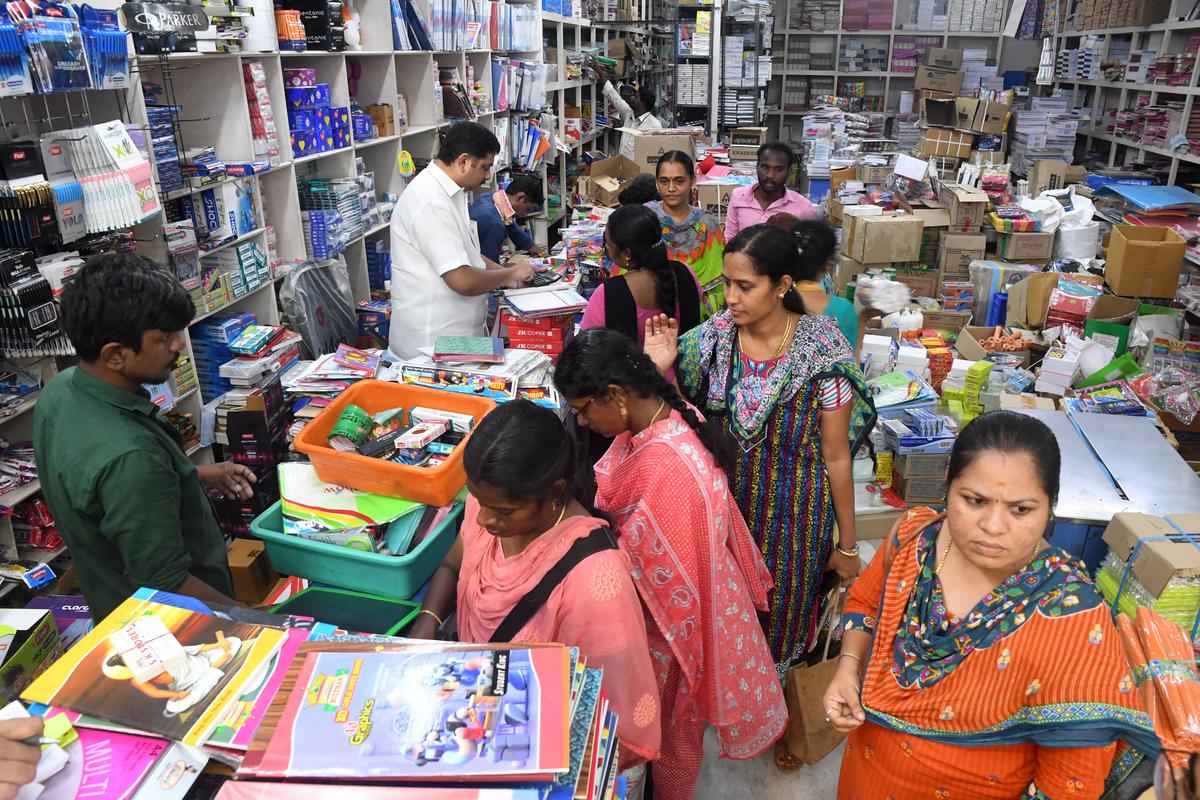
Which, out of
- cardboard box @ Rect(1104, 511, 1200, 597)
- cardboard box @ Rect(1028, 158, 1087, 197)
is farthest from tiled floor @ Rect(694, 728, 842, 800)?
cardboard box @ Rect(1028, 158, 1087, 197)

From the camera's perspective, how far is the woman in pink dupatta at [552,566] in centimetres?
141

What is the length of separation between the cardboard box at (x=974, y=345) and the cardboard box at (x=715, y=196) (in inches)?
85.3

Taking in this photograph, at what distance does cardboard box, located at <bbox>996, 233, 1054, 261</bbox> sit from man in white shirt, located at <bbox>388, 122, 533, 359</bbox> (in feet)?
13.3

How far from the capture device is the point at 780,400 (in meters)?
2.20

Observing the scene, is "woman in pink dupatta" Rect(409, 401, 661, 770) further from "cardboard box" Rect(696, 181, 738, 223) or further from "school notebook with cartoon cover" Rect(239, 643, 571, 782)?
"cardboard box" Rect(696, 181, 738, 223)

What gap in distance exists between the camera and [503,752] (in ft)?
3.02

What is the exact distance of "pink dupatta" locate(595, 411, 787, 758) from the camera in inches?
70.7

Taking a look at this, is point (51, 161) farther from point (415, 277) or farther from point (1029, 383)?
point (1029, 383)

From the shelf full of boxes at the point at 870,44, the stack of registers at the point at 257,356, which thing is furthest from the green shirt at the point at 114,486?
the shelf full of boxes at the point at 870,44

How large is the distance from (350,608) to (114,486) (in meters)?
0.56

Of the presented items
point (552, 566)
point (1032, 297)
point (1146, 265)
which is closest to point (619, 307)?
point (552, 566)

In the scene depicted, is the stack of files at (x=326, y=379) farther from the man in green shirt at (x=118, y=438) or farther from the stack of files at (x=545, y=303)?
the man in green shirt at (x=118, y=438)

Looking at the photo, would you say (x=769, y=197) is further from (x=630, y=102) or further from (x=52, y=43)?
(x=630, y=102)

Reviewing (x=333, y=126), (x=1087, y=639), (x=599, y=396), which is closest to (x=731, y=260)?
(x=599, y=396)
